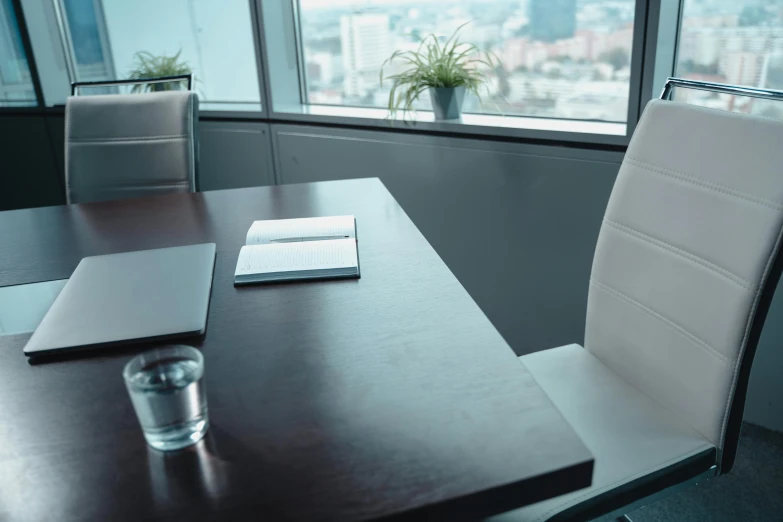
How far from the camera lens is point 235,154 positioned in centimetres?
270

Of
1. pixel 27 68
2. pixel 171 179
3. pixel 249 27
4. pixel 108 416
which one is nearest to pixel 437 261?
pixel 108 416

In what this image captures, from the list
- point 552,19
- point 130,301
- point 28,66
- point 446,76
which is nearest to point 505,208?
point 446,76

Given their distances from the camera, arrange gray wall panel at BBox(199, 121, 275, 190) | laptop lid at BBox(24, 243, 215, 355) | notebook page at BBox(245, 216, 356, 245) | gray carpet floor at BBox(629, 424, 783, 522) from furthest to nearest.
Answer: gray wall panel at BBox(199, 121, 275, 190) < gray carpet floor at BBox(629, 424, 783, 522) < notebook page at BBox(245, 216, 356, 245) < laptop lid at BBox(24, 243, 215, 355)

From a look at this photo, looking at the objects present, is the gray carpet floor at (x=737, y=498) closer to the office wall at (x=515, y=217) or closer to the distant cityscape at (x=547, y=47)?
the office wall at (x=515, y=217)

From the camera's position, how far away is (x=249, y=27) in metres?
2.62

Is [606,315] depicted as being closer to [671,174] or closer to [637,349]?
[637,349]

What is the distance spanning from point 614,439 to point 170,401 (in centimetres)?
71

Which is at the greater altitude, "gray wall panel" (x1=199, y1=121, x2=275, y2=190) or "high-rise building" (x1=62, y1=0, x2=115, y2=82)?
"high-rise building" (x1=62, y1=0, x2=115, y2=82)

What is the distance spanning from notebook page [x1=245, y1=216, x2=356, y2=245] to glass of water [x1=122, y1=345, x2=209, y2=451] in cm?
56

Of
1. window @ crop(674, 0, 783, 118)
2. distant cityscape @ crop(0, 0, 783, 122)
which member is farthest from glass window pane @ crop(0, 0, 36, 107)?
window @ crop(674, 0, 783, 118)

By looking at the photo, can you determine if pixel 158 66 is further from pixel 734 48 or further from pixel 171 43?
pixel 734 48

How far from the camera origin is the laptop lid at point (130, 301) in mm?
907

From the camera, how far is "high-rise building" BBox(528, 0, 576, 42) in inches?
78.5

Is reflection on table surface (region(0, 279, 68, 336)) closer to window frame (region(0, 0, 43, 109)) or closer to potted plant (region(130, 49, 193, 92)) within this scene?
potted plant (region(130, 49, 193, 92))
